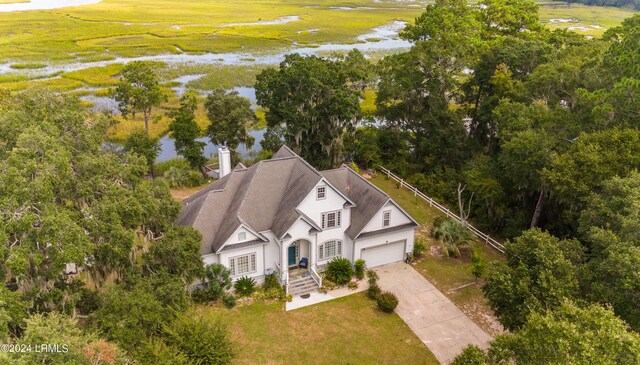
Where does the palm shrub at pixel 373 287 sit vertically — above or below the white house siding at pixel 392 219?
below

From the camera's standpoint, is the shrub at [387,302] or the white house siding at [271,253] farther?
the white house siding at [271,253]

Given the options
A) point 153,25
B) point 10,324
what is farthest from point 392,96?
point 153,25

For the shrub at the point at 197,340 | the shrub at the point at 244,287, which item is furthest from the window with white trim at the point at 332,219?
the shrub at the point at 197,340

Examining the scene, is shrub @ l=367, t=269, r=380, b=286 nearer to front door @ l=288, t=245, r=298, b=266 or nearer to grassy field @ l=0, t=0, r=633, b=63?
front door @ l=288, t=245, r=298, b=266

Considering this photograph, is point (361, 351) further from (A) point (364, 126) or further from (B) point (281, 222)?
(A) point (364, 126)

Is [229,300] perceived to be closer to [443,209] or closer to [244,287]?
[244,287]

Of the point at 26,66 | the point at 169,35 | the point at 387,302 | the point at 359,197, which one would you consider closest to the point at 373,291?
the point at 387,302

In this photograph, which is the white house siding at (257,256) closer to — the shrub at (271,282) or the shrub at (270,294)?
the shrub at (271,282)
